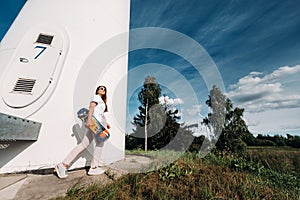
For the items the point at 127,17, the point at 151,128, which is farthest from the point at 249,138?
the point at 127,17

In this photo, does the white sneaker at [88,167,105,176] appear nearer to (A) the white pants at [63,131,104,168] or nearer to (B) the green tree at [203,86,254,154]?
(A) the white pants at [63,131,104,168]

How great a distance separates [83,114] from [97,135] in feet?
1.59

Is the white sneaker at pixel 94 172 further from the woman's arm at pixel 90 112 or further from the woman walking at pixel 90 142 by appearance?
the woman's arm at pixel 90 112

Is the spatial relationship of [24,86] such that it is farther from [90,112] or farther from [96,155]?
[96,155]

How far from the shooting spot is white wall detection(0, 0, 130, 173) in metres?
2.50

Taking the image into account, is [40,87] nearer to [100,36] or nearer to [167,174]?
[100,36]

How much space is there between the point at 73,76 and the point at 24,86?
780mm

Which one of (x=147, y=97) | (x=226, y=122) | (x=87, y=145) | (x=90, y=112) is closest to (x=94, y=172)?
(x=87, y=145)

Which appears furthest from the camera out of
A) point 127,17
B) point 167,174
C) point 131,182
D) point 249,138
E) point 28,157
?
point 249,138

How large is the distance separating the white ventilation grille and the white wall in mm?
257

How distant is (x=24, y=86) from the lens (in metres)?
2.64

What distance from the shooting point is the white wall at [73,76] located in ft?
8.20

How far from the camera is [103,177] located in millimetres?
2350

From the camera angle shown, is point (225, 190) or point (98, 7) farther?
point (98, 7)
